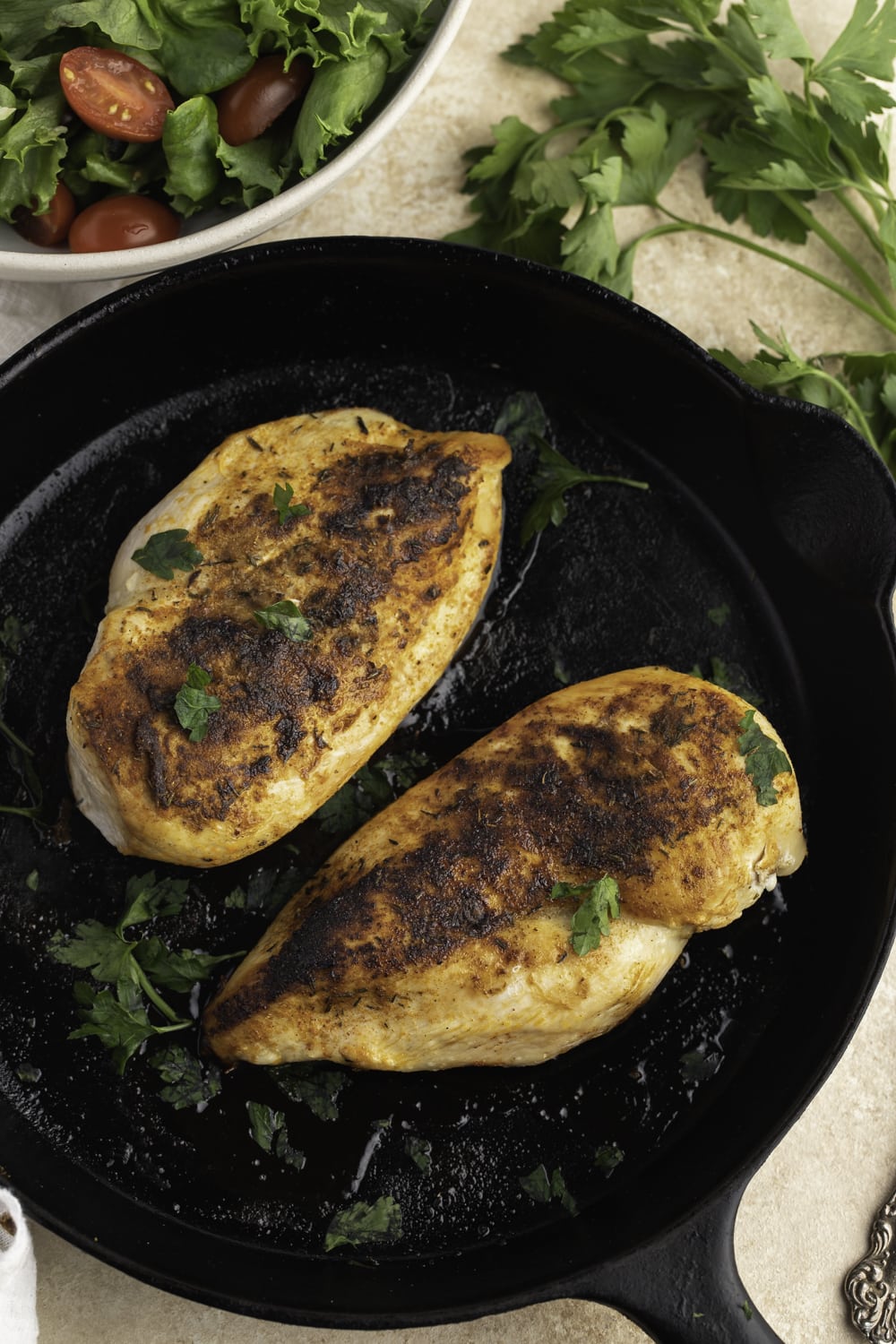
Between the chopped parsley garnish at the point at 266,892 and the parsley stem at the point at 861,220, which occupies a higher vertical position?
Result: the parsley stem at the point at 861,220

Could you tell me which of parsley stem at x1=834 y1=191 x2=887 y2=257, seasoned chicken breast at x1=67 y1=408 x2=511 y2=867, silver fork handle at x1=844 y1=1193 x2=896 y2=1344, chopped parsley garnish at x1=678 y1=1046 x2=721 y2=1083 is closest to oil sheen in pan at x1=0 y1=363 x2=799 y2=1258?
chopped parsley garnish at x1=678 y1=1046 x2=721 y2=1083

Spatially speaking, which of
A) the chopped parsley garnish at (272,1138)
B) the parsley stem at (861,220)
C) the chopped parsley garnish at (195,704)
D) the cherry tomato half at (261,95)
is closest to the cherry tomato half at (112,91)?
the cherry tomato half at (261,95)

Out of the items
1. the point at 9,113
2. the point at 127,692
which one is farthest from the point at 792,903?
the point at 9,113

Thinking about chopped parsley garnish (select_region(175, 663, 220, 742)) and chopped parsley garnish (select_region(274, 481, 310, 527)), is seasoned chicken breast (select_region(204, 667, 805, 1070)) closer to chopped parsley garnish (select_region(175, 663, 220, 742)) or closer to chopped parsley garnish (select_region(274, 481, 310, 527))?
chopped parsley garnish (select_region(175, 663, 220, 742))

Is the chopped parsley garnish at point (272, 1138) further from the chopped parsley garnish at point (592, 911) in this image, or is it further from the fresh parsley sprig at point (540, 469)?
the fresh parsley sprig at point (540, 469)

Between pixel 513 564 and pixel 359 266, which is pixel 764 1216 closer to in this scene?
pixel 513 564

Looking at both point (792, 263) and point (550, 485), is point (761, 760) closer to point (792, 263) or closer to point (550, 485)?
point (550, 485)

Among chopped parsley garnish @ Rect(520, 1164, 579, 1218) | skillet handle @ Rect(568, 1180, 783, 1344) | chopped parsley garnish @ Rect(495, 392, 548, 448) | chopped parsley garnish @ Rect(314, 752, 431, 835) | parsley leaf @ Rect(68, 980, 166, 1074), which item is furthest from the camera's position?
chopped parsley garnish @ Rect(495, 392, 548, 448)
